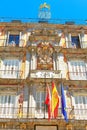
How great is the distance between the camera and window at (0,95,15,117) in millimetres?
18541

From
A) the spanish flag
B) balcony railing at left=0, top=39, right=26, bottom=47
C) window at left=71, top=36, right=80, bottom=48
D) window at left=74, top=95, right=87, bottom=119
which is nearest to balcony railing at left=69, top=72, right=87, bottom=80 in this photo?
window at left=74, top=95, right=87, bottom=119

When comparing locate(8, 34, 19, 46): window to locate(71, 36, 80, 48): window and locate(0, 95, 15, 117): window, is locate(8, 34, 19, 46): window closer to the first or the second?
locate(71, 36, 80, 48): window

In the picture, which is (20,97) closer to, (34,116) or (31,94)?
(31,94)

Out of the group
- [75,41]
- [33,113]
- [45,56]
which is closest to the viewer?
[33,113]

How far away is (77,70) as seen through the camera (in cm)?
2197

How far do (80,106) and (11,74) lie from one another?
6.11 m

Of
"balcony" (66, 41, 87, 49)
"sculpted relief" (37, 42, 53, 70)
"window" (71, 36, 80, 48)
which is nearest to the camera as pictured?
"sculpted relief" (37, 42, 53, 70)

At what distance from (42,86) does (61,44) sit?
5740 millimetres

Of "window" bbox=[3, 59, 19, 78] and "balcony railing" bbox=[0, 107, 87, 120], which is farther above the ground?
"window" bbox=[3, 59, 19, 78]

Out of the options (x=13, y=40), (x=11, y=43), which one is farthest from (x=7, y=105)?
(x=13, y=40)

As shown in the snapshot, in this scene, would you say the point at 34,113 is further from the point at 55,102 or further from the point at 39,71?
the point at 39,71

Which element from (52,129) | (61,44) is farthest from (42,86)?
(61,44)

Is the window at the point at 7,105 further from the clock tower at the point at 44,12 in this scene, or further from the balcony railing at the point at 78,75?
the clock tower at the point at 44,12

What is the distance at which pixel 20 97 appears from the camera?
1938 centimetres
